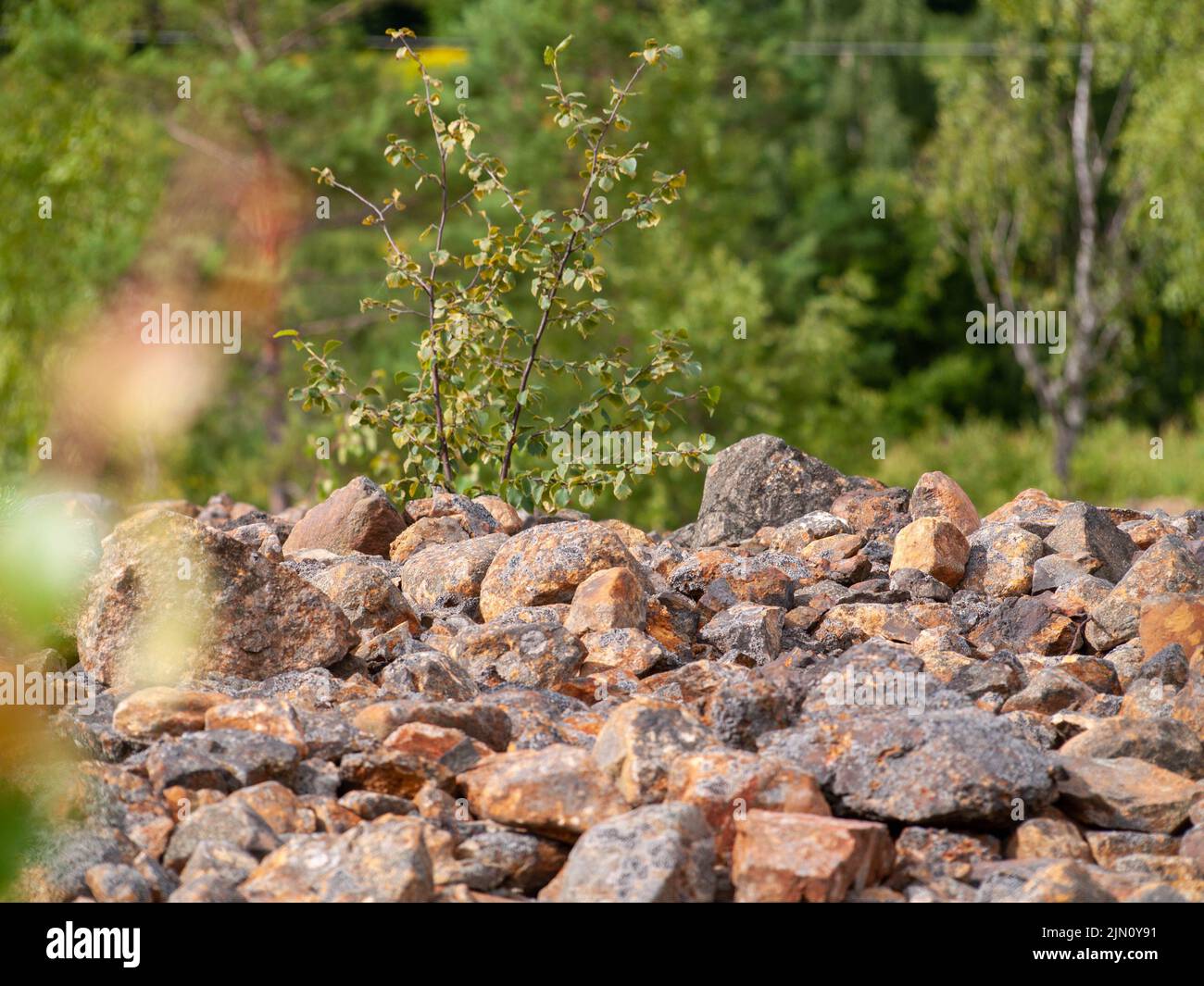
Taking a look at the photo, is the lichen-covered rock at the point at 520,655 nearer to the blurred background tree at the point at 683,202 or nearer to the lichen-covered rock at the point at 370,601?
the lichen-covered rock at the point at 370,601

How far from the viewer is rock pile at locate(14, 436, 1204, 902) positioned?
106 inches

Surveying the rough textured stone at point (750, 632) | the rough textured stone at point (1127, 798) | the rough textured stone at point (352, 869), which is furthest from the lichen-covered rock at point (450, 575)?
the rough textured stone at point (1127, 798)

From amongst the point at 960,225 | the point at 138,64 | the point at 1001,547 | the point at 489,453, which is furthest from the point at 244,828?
the point at 960,225

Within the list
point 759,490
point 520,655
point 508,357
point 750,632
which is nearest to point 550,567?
point 520,655

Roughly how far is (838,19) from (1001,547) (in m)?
27.3

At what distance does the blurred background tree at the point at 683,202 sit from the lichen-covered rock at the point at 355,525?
36.2 ft

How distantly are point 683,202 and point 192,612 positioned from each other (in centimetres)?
1877

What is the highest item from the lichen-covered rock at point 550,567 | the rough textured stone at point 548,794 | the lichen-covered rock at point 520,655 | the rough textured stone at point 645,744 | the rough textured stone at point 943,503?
the rough textured stone at point 943,503

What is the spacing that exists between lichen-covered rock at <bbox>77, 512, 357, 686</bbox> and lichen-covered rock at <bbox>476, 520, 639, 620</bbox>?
0.60 meters

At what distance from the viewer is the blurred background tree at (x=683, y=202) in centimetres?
1808

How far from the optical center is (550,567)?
164 inches

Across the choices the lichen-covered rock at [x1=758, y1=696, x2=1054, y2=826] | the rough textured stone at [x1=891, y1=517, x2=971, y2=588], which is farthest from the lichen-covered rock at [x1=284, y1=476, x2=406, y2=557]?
the lichen-covered rock at [x1=758, y1=696, x2=1054, y2=826]

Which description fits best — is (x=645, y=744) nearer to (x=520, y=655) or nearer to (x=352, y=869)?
(x=352, y=869)

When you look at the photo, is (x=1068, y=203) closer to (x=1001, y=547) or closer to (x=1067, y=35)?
(x=1067, y=35)
